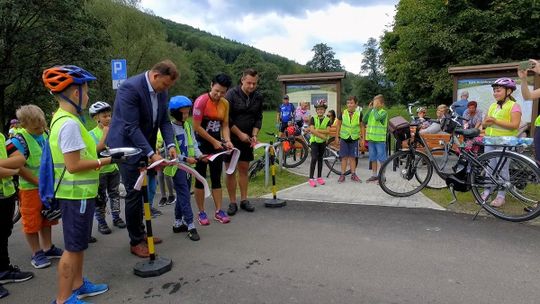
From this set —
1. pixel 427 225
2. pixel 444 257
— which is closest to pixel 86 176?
pixel 444 257

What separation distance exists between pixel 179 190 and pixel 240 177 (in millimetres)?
1319

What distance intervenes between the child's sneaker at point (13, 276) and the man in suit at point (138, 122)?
1.01m

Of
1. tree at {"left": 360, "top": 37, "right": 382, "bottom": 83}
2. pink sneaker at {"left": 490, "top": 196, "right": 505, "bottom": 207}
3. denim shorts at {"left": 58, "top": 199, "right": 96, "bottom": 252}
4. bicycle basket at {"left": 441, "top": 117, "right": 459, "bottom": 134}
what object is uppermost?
tree at {"left": 360, "top": 37, "right": 382, "bottom": 83}

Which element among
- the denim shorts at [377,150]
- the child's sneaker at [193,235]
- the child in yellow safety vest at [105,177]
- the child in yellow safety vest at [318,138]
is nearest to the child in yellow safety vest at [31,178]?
the child in yellow safety vest at [105,177]

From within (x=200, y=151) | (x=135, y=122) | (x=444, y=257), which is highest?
(x=135, y=122)

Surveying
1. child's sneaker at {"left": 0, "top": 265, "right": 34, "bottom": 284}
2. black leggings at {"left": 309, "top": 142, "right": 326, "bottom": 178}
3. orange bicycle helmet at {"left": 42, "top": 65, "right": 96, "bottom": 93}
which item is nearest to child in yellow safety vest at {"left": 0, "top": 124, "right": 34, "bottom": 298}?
child's sneaker at {"left": 0, "top": 265, "right": 34, "bottom": 284}

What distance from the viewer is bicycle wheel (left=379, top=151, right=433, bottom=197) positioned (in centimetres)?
633

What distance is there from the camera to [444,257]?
3.98 metres

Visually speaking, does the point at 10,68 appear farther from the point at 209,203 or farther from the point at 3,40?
the point at 209,203

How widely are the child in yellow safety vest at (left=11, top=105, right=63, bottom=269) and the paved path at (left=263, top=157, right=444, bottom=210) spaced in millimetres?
3683

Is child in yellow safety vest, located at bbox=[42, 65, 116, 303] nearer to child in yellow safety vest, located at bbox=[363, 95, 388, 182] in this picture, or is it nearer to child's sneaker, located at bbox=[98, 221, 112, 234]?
child's sneaker, located at bbox=[98, 221, 112, 234]

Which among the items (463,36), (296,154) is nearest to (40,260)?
(296,154)

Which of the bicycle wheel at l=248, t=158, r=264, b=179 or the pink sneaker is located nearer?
the pink sneaker

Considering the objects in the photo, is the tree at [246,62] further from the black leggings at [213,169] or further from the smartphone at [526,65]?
the smartphone at [526,65]
